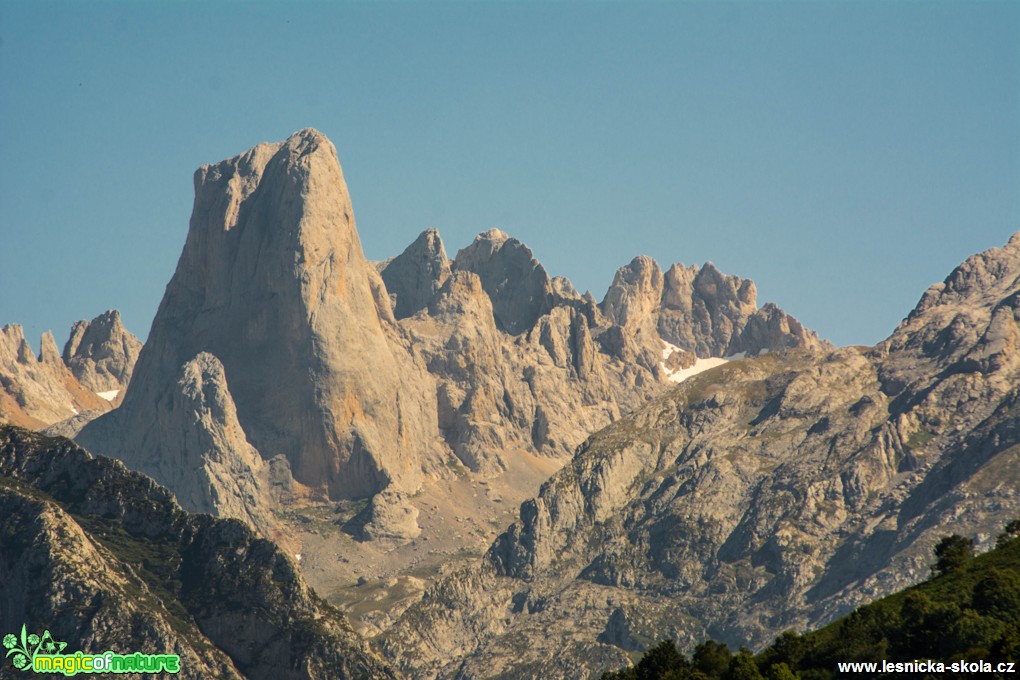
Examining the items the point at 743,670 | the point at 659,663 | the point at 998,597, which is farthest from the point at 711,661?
the point at 998,597

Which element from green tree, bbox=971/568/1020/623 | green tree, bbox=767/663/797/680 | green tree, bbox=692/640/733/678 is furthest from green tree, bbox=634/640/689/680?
green tree, bbox=971/568/1020/623

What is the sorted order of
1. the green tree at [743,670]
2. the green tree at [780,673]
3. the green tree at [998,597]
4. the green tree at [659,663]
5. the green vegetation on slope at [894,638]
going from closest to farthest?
the green tree at [780,673]
the green vegetation on slope at [894,638]
the green tree at [743,670]
the green tree at [998,597]
the green tree at [659,663]

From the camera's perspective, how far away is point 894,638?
16775 centimetres

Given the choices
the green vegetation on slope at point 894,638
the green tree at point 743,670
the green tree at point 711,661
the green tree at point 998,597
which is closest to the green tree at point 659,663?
the green vegetation on slope at point 894,638

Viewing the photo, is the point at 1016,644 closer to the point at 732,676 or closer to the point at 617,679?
the point at 732,676

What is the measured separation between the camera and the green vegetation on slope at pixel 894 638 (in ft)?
527

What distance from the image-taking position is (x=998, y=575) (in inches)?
6850

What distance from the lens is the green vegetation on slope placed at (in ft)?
527

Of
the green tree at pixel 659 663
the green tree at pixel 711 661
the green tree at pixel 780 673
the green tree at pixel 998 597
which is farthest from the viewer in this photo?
the green tree at pixel 659 663

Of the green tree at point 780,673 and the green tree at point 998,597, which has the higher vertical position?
the green tree at point 998,597

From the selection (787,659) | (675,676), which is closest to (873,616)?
(787,659)

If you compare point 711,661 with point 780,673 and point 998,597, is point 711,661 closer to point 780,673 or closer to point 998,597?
point 780,673

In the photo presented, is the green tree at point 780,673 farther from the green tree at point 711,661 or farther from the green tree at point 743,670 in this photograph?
the green tree at point 711,661

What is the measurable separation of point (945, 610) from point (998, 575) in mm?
10888
